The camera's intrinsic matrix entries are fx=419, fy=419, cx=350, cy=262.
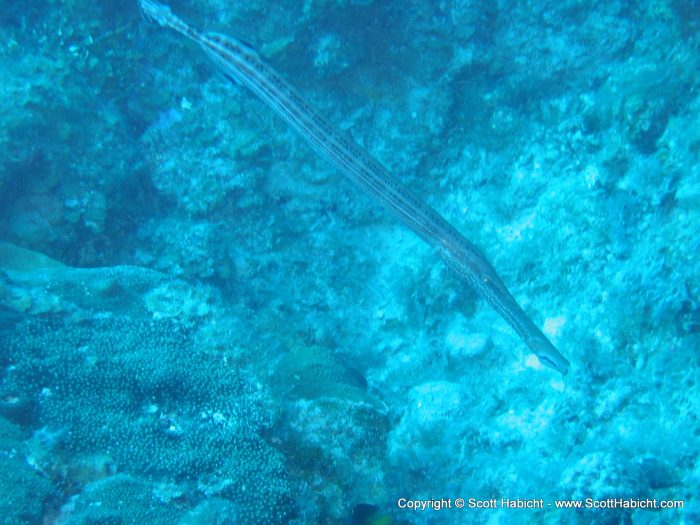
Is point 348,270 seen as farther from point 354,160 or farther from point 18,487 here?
point 18,487

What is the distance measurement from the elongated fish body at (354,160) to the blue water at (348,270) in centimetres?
49

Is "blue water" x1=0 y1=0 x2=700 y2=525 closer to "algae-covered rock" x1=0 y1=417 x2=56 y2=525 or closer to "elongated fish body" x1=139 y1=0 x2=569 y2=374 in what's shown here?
"algae-covered rock" x1=0 y1=417 x2=56 y2=525

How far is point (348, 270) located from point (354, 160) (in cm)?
264

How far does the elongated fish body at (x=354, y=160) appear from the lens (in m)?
4.21

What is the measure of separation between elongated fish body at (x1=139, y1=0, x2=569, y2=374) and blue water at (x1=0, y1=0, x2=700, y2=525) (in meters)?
0.49

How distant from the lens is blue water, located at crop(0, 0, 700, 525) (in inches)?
137

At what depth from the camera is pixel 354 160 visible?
4.29 metres

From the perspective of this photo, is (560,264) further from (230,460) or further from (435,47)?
(230,460)

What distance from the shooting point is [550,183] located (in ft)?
18.2

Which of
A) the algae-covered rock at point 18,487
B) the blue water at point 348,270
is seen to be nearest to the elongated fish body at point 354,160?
the blue water at point 348,270

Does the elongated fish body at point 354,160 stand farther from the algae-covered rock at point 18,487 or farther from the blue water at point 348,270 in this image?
the algae-covered rock at point 18,487

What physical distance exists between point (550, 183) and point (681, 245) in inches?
73.0

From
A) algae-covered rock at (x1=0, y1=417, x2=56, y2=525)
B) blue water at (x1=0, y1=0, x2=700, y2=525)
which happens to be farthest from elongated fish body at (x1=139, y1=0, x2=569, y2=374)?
algae-covered rock at (x1=0, y1=417, x2=56, y2=525)

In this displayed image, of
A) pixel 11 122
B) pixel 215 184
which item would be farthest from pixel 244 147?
pixel 11 122
